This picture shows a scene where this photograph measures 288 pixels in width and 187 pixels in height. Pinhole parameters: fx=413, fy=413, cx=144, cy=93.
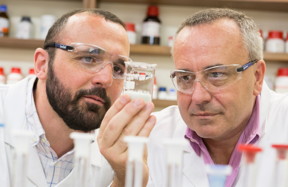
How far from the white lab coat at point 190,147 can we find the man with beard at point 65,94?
20cm

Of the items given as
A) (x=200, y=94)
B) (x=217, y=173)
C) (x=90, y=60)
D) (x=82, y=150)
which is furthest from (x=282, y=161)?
(x=90, y=60)

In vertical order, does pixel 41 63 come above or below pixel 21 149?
above

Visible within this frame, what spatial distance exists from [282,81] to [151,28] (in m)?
0.91

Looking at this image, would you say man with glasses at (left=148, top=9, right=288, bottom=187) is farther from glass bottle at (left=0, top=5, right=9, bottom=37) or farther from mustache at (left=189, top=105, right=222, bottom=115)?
glass bottle at (left=0, top=5, right=9, bottom=37)

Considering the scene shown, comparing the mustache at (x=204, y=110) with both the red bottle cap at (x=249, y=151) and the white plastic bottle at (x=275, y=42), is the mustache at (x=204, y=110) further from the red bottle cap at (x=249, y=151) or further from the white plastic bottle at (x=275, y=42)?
the white plastic bottle at (x=275, y=42)

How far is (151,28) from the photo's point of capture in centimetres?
275

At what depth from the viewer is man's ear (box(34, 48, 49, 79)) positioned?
67.4 inches

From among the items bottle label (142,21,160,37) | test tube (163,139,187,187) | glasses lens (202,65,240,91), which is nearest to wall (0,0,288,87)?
bottle label (142,21,160,37)

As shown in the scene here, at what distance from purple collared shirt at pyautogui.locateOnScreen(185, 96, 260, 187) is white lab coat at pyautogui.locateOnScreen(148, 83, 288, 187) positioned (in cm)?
2

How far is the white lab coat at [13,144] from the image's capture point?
1.49 m

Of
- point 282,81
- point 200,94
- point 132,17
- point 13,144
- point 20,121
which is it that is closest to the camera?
point 200,94

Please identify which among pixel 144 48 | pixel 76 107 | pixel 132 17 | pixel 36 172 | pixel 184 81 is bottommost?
pixel 36 172

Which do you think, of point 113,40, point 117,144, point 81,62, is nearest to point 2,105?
point 81,62

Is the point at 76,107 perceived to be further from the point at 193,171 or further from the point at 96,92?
the point at 193,171
